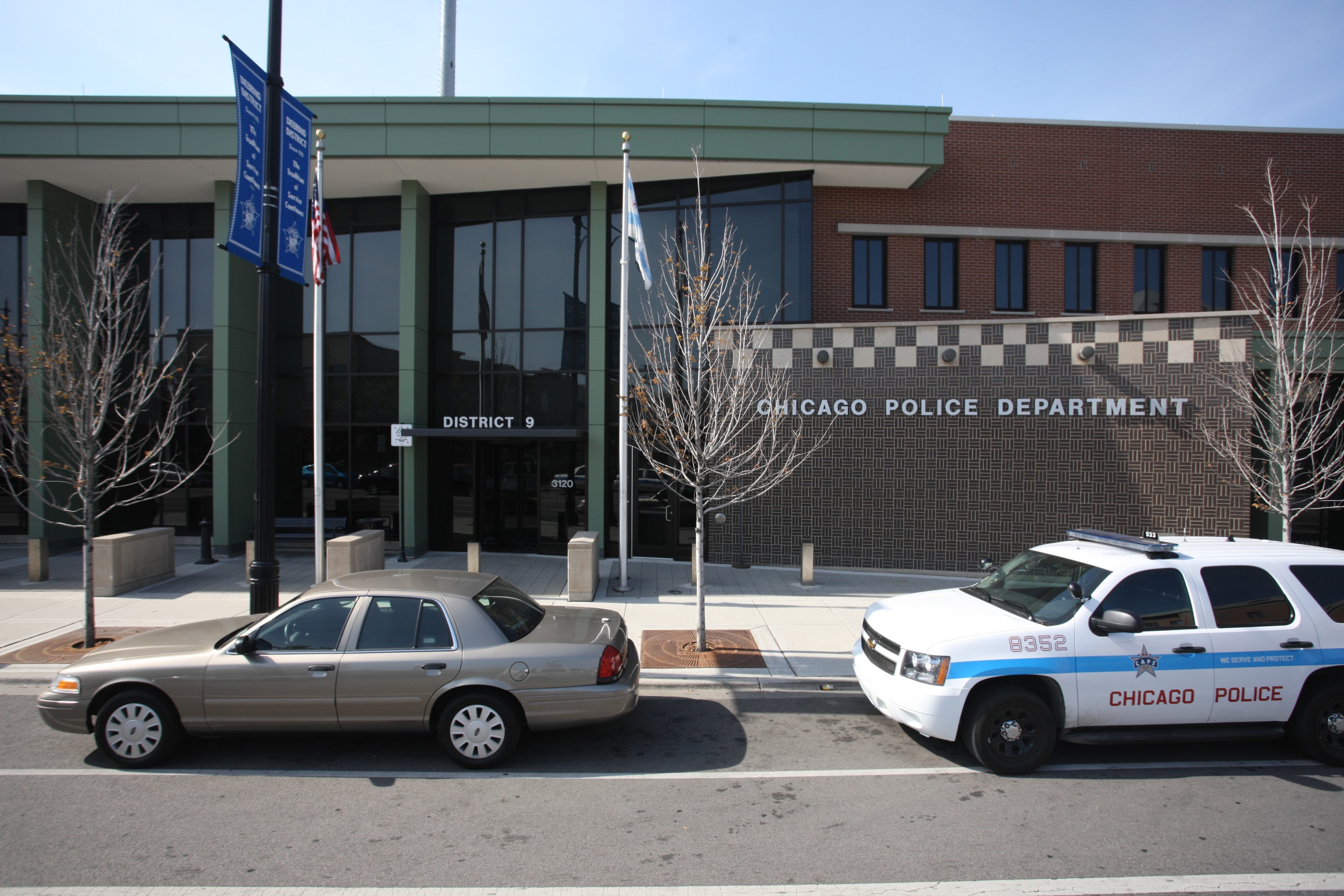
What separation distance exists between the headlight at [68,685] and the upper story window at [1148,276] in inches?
727

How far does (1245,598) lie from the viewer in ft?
18.0

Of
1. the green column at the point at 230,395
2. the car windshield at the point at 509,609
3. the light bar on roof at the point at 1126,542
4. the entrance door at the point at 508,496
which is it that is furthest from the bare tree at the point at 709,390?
the green column at the point at 230,395

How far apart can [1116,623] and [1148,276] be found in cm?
1351

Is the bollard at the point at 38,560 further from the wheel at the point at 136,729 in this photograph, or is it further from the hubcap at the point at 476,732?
the hubcap at the point at 476,732

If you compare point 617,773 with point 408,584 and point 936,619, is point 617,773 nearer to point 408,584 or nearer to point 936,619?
point 408,584

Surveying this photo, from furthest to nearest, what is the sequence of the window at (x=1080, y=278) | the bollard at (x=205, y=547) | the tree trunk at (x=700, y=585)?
the window at (x=1080, y=278), the bollard at (x=205, y=547), the tree trunk at (x=700, y=585)

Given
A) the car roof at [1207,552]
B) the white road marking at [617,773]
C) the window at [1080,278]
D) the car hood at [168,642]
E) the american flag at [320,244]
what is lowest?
the white road marking at [617,773]

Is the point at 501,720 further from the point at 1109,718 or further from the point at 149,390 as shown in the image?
the point at 149,390

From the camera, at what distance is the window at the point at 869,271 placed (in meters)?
14.9

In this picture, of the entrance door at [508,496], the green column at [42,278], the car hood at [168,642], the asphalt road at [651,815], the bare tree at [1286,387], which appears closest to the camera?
the asphalt road at [651,815]

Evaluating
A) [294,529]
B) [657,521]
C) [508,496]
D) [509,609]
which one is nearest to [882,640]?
[509,609]

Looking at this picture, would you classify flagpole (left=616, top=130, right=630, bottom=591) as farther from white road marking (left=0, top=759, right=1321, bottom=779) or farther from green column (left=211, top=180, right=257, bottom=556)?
green column (left=211, top=180, right=257, bottom=556)

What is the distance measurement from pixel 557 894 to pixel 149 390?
366 inches

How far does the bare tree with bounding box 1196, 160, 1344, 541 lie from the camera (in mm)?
9812
